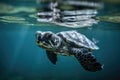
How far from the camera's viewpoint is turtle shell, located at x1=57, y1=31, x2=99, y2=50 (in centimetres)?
501

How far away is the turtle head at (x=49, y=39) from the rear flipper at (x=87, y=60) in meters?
0.38

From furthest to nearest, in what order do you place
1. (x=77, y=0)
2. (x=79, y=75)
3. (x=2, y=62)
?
(x=79, y=75) → (x=2, y=62) → (x=77, y=0)

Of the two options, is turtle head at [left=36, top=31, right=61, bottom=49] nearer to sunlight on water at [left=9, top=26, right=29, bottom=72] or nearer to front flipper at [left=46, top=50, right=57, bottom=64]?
front flipper at [left=46, top=50, right=57, bottom=64]

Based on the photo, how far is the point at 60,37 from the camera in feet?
16.6

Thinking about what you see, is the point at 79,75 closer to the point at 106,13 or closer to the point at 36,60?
the point at 36,60

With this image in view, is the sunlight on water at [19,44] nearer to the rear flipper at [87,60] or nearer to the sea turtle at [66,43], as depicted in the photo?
the sea turtle at [66,43]

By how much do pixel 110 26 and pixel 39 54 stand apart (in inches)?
66.1

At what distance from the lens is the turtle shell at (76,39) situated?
16.4ft

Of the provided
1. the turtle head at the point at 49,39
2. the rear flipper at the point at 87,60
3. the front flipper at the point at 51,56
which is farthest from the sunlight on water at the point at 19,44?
the rear flipper at the point at 87,60

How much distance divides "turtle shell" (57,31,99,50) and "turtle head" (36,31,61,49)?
110 millimetres

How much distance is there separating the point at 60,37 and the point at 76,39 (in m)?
0.31

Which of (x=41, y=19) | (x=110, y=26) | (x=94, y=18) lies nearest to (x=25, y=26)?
(x=41, y=19)

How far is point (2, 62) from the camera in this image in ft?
17.2

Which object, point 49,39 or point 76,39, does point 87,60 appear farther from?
point 49,39
